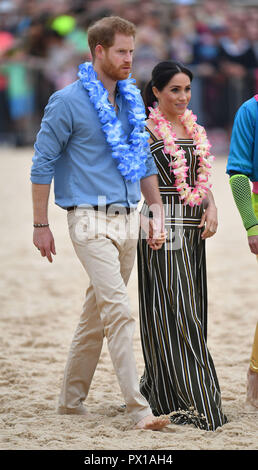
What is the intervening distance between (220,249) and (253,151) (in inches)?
213

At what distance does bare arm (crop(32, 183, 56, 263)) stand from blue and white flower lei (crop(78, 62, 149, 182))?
0.37m

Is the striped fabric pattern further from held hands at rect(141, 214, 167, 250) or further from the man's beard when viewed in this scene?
the man's beard

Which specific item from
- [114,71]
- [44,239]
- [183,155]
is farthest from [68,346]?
[114,71]

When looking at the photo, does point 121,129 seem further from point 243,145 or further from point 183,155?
point 243,145

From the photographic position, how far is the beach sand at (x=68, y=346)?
3822 millimetres

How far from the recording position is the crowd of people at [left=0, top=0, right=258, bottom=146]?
52.6ft

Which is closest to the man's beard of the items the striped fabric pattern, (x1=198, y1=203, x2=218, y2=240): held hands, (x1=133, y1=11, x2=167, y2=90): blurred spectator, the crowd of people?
the striped fabric pattern

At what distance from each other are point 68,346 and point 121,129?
2300 millimetres

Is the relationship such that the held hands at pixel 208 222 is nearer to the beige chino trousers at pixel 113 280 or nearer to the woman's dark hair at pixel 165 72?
the beige chino trousers at pixel 113 280

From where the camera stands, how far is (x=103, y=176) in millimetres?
3910

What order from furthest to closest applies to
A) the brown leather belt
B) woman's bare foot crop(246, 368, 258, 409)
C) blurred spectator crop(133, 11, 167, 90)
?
blurred spectator crop(133, 11, 167, 90) < woman's bare foot crop(246, 368, 258, 409) < the brown leather belt

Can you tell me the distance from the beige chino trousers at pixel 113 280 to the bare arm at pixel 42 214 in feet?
0.40

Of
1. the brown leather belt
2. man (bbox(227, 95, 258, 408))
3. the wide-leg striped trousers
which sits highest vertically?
man (bbox(227, 95, 258, 408))

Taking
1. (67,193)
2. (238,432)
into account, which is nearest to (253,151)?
(67,193)
